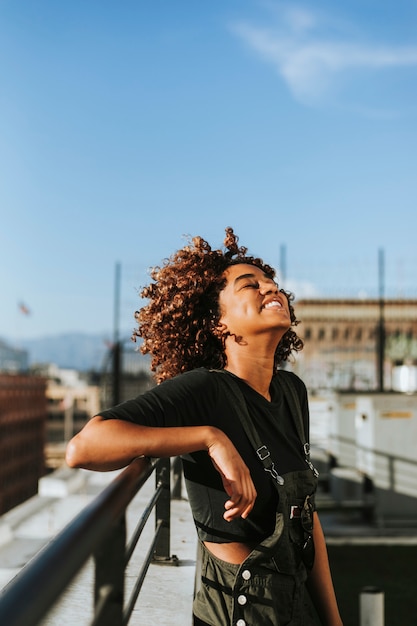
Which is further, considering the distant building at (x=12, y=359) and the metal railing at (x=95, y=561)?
the distant building at (x=12, y=359)

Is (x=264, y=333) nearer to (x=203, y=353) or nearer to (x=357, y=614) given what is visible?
(x=203, y=353)

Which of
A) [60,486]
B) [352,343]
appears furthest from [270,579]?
A: [352,343]

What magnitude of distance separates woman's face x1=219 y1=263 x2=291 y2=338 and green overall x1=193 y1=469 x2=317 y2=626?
384 mm

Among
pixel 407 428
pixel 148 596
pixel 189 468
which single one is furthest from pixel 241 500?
pixel 407 428

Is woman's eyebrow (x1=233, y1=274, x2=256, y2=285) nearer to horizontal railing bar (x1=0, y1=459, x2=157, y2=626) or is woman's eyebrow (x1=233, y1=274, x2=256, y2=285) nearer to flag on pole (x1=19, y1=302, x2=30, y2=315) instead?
horizontal railing bar (x1=0, y1=459, x2=157, y2=626)

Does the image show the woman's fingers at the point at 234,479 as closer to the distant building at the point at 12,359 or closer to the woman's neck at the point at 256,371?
the woman's neck at the point at 256,371

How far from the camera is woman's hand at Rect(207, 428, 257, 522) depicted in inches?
70.8

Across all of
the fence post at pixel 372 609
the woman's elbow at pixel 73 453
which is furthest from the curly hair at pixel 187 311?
the fence post at pixel 372 609

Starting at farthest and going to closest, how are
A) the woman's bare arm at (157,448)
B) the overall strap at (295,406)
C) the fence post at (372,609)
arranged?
the fence post at (372,609) → the overall strap at (295,406) → the woman's bare arm at (157,448)

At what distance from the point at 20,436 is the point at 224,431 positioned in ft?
398

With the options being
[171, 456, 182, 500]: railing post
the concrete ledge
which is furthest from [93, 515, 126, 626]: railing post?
the concrete ledge

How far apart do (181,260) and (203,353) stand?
294 mm

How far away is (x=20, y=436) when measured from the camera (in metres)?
119

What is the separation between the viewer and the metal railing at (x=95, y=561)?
901 millimetres
